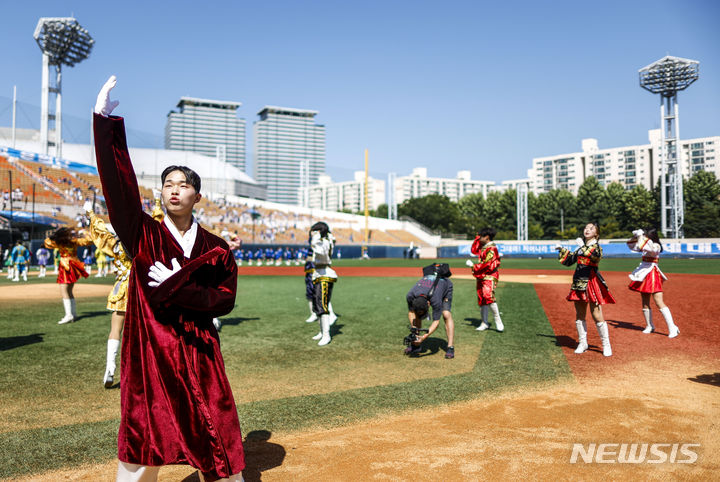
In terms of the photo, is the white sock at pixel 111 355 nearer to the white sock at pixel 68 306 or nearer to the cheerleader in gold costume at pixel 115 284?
the cheerleader in gold costume at pixel 115 284

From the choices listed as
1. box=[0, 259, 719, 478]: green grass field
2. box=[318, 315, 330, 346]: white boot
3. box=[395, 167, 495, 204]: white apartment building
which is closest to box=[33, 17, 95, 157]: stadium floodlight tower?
box=[0, 259, 719, 478]: green grass field

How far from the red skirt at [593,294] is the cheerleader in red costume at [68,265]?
953 cm

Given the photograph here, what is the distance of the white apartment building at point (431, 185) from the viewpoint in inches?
7411

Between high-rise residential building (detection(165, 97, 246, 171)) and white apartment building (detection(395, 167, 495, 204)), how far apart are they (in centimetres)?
7175

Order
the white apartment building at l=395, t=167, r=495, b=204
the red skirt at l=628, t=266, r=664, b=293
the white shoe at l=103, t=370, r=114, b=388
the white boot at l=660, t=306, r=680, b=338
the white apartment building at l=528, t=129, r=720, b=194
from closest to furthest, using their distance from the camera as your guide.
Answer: the white shoe at l=103, t=370, r=114, b=388 < the white boot at l=660, t=306, r=680, b=338 < the red skirt at l=628, t=266, r=664, b=293 < the white apartment building at l=528, t=129, r=720, b=194 < the white apartment building at l=395, t=167, r=495, b=204

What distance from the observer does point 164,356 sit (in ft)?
8.54

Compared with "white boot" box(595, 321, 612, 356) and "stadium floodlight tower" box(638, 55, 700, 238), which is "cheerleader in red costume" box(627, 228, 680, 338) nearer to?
"white boot" box(595, 321, 612, 356)

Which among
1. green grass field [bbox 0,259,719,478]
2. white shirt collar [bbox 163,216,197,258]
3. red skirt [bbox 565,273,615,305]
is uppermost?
white shirt collar [bbox 163,216,197,258]

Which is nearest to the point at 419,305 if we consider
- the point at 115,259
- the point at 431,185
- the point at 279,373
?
the point at 279,373

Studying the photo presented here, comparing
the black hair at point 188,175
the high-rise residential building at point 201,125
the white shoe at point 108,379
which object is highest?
the high-rise residential building at point 201,125

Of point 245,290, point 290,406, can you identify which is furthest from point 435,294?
point 245,290

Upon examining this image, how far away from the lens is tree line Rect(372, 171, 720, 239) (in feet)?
204

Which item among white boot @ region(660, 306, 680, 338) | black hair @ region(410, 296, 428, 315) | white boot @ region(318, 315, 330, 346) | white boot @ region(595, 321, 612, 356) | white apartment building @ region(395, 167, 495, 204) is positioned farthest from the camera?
white apartment building @ region(395, 167, 495, 204)

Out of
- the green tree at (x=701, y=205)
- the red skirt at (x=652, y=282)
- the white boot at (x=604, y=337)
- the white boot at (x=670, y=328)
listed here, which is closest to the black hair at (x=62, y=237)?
the white boot at (x=604, y=337)
